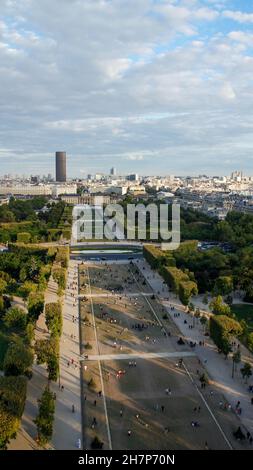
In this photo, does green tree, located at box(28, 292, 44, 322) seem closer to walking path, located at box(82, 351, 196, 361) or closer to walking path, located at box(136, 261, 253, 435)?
walking path, located at box(82, 351, 196, 361)

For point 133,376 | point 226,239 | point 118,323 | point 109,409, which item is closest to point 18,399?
point 109,409

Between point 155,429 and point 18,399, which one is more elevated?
point 18,399

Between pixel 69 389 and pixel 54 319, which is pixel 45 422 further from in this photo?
pixel 54 319

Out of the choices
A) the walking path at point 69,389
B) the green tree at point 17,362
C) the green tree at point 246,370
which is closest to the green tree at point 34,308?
the walking path at point 69,389

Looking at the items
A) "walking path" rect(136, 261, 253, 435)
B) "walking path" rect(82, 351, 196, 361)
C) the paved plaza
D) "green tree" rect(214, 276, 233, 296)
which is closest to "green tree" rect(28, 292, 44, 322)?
the paved plaza

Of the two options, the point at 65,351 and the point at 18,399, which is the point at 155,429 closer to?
the point at 18,399
